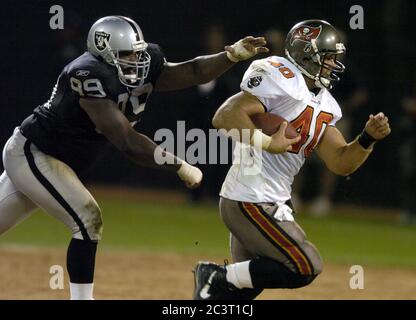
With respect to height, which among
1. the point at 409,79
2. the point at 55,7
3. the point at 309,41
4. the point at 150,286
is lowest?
the point at 150,286

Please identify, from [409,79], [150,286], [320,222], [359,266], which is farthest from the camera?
[409,79]

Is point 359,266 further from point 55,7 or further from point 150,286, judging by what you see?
point 55,7

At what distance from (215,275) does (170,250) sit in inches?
179

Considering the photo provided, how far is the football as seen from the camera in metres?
5.49

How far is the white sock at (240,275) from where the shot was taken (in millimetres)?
5297

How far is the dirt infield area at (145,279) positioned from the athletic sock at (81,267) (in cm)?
127

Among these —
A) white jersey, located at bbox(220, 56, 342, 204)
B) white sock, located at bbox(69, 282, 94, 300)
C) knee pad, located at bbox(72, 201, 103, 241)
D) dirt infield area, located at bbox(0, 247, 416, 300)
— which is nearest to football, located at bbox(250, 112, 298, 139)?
white jersey, located at bbox(220, 56, 342, 204)

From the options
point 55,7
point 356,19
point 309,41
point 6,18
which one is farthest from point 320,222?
point 309,41

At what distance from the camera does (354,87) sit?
1223cm

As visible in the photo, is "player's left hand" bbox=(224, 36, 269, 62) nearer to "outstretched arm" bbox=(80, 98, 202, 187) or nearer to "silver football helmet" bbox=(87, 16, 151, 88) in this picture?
"silver football helmet" bbox=(87, 16, 151, 88)

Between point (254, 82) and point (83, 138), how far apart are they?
1242 millimetres

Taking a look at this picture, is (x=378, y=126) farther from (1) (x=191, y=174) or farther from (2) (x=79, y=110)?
(2) (x=79, y=110)

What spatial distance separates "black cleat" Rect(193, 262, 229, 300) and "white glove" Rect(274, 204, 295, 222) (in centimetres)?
45

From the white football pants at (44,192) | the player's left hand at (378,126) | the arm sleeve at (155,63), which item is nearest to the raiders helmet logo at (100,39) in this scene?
the arm sleeve at (155,63)
